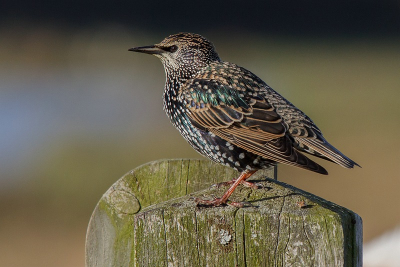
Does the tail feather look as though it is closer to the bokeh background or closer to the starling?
the starling

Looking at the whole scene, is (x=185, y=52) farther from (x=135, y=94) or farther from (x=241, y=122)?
(x=135, y=94)

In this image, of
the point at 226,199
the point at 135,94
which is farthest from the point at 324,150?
the point at 135,94

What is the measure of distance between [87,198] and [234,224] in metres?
6.87

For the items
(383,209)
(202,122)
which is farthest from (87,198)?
(202,122)

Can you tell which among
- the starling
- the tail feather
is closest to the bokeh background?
the starling

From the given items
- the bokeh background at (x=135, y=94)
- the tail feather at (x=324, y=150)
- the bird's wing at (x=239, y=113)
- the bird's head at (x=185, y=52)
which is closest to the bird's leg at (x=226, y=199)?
the bird's wing at (x=239, y=113)

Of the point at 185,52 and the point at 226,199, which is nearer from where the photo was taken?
the point at 226,199

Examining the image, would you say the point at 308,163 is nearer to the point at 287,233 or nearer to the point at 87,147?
the point at 287,233

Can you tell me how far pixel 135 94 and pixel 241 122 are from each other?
9.44 meters

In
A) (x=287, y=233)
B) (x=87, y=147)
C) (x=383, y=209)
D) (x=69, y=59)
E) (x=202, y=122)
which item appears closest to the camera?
(x=287, y=233)

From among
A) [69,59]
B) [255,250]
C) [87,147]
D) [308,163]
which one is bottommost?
[255,250]

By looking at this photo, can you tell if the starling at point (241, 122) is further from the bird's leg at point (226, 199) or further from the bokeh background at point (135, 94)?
the bokeh background at point (135, 94)

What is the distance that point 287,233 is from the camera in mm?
2844

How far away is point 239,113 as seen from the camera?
15.6ft
